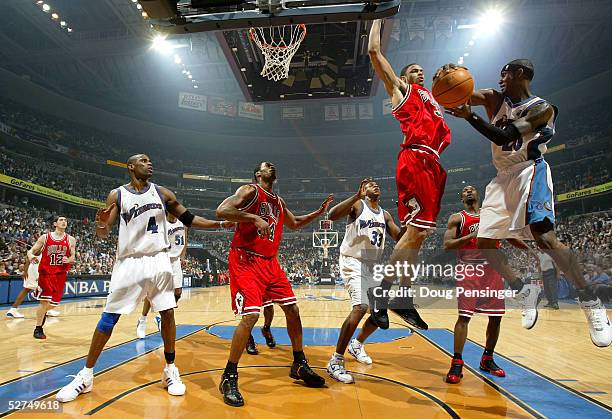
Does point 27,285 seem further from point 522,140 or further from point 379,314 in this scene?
point 522,140

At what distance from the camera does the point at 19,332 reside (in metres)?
7.20

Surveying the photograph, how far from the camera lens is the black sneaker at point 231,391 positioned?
11.5 ft

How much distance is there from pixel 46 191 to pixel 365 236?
2438 cm

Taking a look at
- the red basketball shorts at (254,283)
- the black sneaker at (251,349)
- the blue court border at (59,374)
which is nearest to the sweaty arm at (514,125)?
the red basketball shorts at (254,283)

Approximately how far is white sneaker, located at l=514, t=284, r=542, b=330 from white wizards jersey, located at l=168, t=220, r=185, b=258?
18.1 ft

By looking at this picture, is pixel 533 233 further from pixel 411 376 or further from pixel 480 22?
pixel 480 22

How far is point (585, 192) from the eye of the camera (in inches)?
876

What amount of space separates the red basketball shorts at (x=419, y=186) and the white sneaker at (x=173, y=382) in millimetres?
2562

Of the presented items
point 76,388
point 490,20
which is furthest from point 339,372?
point 490,20

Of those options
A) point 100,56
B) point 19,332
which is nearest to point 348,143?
point 100,56

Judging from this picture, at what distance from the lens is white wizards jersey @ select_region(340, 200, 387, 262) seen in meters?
5.34

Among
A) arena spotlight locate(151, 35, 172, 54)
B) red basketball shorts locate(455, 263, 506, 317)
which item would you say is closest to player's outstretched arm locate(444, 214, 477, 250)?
red basketball shorts locate(455, 263, 506, 317)

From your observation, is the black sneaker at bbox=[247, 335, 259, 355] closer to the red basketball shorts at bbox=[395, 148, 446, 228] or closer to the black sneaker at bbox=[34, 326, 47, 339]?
the red basketball shorts at bbox=[395, 148, 446, 228]

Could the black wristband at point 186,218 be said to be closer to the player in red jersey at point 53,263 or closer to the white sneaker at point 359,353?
the white sneaker at point 359,353
